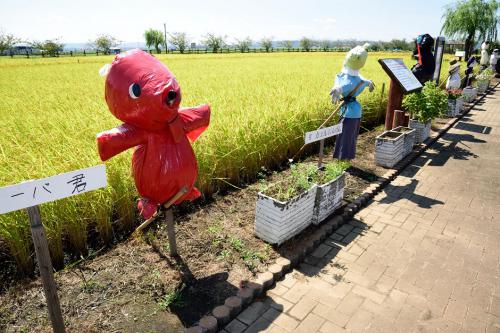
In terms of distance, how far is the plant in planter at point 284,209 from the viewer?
3221mm

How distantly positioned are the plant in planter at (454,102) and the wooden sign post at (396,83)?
3.34 m

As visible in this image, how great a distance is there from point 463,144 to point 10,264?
7.84 metres

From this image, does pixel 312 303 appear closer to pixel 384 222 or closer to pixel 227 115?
pixel 384 222

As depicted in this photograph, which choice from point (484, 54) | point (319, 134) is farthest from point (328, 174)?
point (484, 54)

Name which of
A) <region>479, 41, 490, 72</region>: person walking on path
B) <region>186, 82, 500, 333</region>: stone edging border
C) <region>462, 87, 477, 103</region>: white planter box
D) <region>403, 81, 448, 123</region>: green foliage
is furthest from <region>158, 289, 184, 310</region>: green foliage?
<region>479, 41, 490, 72</region>: person walking on path

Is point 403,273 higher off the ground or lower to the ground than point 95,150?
lower

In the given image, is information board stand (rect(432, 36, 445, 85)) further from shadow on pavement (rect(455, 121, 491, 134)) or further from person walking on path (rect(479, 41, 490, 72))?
person walking on path (rect(479, 41, 490, 72))

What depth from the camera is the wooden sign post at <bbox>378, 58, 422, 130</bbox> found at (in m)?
5.99

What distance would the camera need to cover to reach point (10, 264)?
292 cm

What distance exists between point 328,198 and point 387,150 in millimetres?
2195

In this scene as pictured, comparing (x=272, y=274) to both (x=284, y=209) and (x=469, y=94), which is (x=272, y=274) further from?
(x=469, y=94)

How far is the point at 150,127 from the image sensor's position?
2576 millimetres

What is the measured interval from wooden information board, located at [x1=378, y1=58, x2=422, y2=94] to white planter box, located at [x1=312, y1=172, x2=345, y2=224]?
2945 mm

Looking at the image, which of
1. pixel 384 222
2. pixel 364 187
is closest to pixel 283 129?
pixel 364 187
